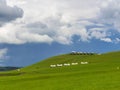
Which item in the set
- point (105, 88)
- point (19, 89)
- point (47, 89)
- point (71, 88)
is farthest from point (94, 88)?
point (19, 89)

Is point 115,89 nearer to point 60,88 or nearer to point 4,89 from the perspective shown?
point 60,88

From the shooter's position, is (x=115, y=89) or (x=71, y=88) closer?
(x=115, y=89)

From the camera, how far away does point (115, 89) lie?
44594 mm

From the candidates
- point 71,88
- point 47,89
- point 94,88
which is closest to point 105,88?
point 94,88

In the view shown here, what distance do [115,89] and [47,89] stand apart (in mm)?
12154

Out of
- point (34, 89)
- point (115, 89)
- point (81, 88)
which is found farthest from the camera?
point (34, 89)

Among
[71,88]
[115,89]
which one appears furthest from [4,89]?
[115,89]

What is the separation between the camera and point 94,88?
47.0 metres

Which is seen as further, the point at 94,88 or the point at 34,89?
the point at 34,89

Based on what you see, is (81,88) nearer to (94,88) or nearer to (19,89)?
(94,88)

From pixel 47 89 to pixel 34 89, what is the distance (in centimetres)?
264

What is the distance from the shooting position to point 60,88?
51750 mm

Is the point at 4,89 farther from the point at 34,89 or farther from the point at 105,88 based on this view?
the point at 105,88

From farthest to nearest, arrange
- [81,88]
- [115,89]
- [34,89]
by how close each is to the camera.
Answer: [34,89]
[81,88]
[115,89]
